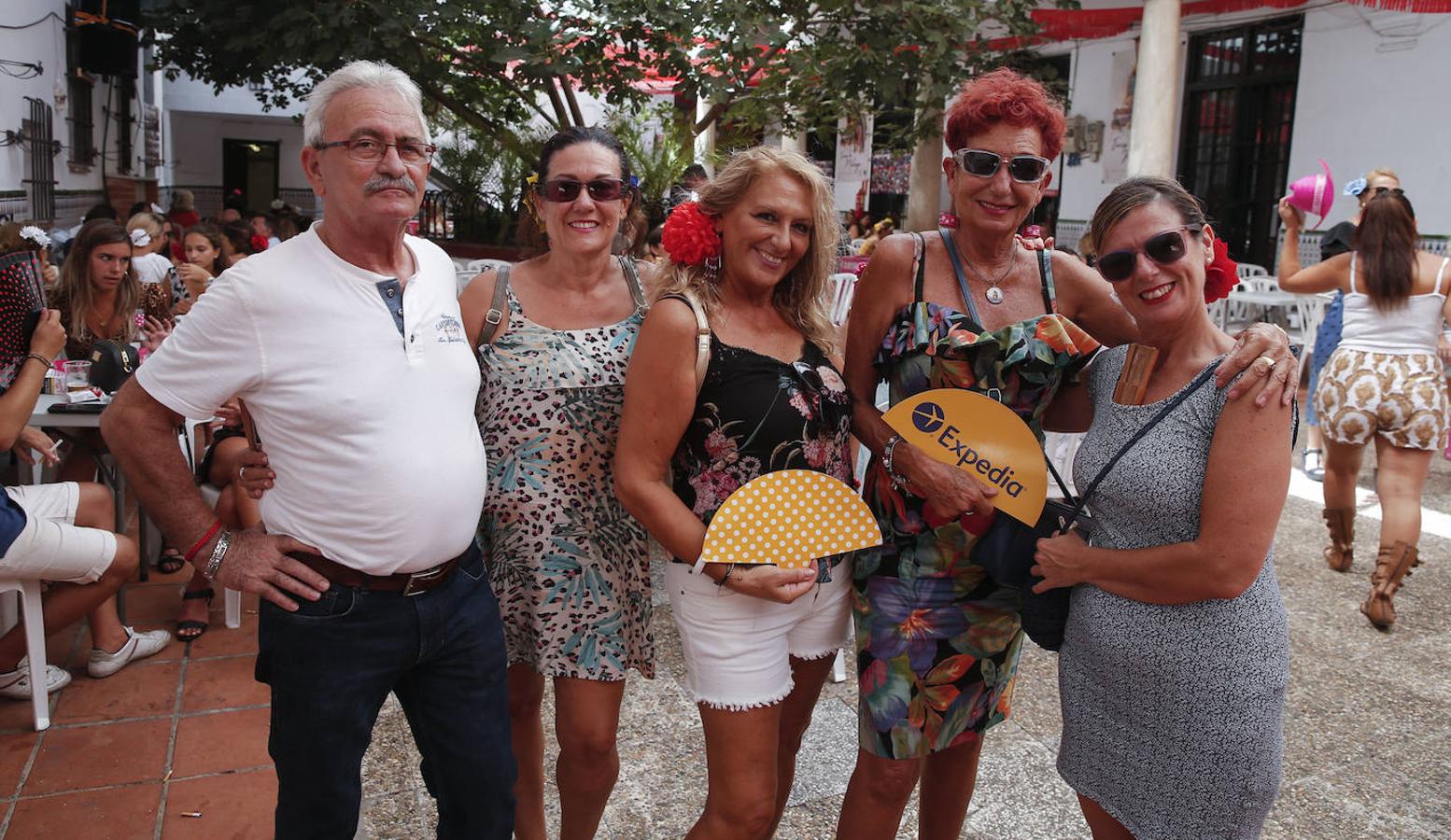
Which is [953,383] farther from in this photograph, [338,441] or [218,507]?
[218,507]

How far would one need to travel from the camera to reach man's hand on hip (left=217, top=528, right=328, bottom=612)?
1.88m

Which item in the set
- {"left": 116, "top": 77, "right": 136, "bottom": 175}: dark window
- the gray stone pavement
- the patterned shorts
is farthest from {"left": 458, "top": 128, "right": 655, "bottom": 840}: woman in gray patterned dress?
{"left": 116, "top": 77, "right": 136, "bottom": 175}: dark window

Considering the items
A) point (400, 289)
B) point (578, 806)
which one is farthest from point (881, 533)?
point (400, 289)

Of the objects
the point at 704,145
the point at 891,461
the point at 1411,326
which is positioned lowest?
the point at 891,461

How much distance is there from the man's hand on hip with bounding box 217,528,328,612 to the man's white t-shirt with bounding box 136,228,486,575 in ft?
0.14

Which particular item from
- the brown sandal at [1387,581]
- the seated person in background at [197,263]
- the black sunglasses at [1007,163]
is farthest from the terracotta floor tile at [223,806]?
the brown sandal at [1387,581]

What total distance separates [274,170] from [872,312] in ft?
81.4

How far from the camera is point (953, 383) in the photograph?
2195 mm

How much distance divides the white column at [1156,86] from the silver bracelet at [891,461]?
26.2 ft

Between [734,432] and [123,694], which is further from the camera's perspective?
[123,694]

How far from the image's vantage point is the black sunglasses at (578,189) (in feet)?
7.58

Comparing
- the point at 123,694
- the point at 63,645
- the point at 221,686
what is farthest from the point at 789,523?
the point at 63,645

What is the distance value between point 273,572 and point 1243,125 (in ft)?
40.3

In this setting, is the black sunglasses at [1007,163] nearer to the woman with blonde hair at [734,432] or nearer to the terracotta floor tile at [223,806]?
the woman with blonde hair at [734,432]
